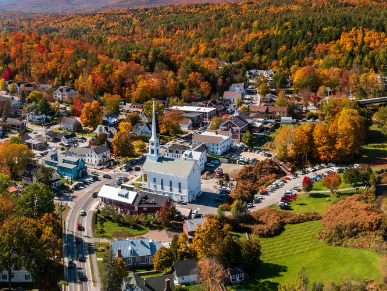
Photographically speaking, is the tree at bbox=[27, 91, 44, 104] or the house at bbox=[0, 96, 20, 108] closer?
the house at bbox=[0, 96, 20, 108]

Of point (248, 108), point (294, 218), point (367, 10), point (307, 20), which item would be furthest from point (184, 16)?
point (294, 218)

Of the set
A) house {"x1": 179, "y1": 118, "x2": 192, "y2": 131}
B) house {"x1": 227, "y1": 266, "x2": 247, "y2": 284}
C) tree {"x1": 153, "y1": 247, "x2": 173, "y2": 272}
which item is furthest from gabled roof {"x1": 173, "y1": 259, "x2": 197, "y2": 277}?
house {"x1": 179, "y1": 118, "x2": 192, "y2": 131}

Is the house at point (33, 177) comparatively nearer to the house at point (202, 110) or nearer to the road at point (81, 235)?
the road at point (81, 235)

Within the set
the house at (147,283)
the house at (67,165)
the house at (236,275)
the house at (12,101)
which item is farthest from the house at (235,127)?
the house at (12,101)

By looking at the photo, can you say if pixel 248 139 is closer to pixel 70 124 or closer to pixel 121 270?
pixel 70 124

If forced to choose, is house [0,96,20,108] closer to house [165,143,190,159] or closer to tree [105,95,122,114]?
tree [105,95,122,114]

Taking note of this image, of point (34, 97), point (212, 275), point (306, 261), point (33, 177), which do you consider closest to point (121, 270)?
point (212, 275)

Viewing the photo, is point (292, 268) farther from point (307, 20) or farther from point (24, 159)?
point (307, 20)
